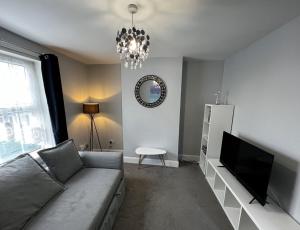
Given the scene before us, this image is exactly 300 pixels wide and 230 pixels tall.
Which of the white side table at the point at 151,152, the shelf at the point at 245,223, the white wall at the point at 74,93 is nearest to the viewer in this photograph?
the shelf at the point at 245,223

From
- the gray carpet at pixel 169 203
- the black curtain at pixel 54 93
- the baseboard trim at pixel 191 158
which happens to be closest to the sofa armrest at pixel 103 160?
the gray carpet at pixel 169 203

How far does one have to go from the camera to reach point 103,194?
5.01 ft

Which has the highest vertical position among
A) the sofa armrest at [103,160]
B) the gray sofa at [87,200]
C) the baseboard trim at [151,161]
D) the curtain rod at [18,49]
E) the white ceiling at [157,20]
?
the white ceiling at [157,20]

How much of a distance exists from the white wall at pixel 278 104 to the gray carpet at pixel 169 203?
0.81m

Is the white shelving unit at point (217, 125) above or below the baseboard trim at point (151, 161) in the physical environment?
above

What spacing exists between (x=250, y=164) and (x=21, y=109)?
10.3ft

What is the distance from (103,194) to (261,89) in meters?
2.28

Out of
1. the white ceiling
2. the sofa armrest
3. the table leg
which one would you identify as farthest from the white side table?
the white ceiling

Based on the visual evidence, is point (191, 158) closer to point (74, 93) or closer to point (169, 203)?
point (169, 203)

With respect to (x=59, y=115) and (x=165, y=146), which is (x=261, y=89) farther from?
(x=59, y=115)

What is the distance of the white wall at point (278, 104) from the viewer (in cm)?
133

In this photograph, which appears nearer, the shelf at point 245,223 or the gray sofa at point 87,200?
the gray sofa at point 87,200

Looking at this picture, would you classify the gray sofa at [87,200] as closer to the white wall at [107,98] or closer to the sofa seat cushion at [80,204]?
the sofa seat cushion at [80,204]

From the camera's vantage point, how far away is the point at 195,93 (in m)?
3.19
